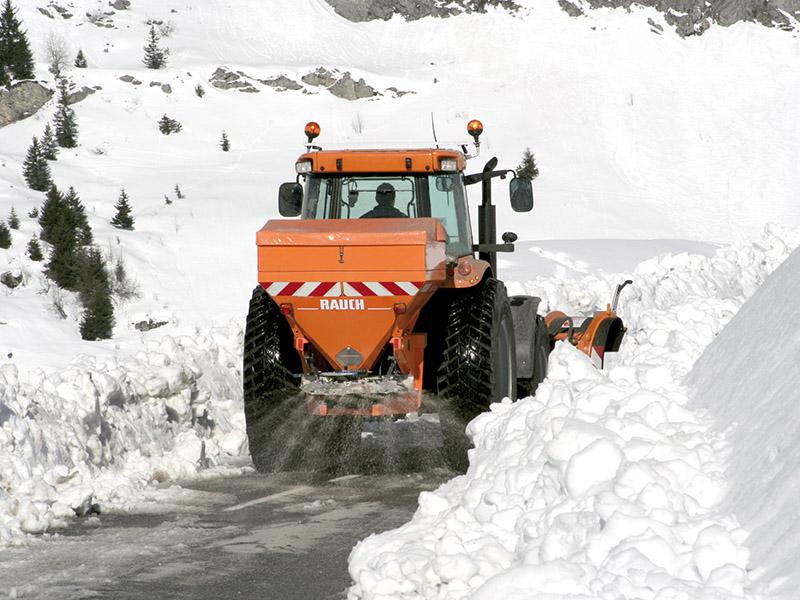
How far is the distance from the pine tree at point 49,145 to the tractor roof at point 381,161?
101 feet

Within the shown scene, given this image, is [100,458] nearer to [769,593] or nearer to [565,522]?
[565,522]

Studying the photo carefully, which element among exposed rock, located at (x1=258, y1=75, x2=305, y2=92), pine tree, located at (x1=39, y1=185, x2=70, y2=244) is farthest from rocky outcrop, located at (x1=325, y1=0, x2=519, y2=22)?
pine tree, located at (x1=39, y1=185, x2=70, y2=244)

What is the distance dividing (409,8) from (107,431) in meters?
52.6

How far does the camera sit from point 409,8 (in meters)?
57.2

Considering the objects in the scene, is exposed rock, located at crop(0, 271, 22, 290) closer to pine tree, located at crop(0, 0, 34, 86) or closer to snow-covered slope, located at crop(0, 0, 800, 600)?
snow-covered slope, located at crop(0, 0, 800, 600)

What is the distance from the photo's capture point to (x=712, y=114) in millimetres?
46031

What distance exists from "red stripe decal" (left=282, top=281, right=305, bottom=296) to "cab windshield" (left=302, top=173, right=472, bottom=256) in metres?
1.37

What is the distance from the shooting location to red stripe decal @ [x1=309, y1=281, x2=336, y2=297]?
6594 millimetres

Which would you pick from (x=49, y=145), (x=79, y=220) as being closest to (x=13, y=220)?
(x=79, y=220)

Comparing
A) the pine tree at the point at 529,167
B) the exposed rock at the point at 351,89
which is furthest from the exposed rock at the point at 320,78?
the pine tree at the point at 529,167

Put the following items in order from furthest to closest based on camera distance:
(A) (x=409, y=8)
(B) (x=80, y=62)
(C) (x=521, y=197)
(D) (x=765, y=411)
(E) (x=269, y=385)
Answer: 1. (A) (x=409, y=8)
2. (B) (x=80, y=62)
3. (C) (x=521, y=197)
4. (E) (x=269, y=385)
5. (D) (x=765, y=411)

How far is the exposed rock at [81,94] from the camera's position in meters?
43.9

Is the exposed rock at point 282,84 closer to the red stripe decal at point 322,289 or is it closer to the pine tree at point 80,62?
the pine tree at point 80,62

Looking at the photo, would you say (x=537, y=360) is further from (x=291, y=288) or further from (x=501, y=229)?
(x=501, y=229)
